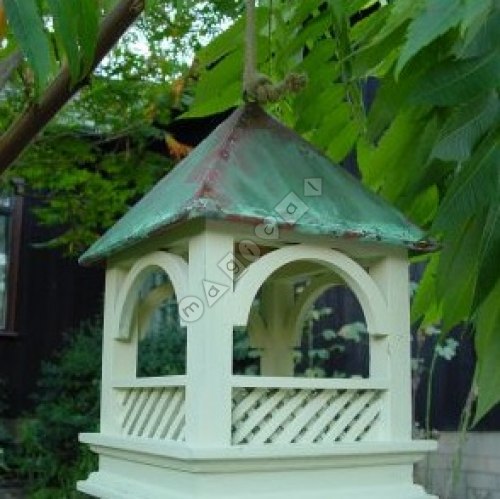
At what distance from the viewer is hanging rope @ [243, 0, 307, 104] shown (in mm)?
1658

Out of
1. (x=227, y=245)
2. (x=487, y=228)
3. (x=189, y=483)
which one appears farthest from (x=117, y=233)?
(x=487, y=228)

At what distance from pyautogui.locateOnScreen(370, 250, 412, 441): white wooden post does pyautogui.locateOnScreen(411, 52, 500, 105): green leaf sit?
20.1 inches

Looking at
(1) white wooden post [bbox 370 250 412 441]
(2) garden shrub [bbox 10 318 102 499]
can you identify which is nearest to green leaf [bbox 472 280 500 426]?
(1) white wooden post [bbox 370 250 412 441]

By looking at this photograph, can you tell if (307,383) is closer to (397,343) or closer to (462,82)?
(397,343)

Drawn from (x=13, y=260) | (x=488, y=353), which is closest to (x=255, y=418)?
(x=488, y=353)

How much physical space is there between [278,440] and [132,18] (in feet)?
3.28

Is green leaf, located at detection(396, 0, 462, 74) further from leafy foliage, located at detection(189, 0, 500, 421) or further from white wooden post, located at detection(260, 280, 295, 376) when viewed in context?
white wooden post, located at detection(260, 280, 295, 376)

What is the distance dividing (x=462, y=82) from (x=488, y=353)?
0.44m

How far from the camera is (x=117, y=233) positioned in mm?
1780

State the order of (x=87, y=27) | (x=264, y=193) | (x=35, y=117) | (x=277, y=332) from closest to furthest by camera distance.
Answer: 1. (x=87, y=27)
2. (x=264, y=193)
3. (x=35, y=117)
4. (x=277, y=332)

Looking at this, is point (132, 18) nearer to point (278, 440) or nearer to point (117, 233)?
point (117, 233)

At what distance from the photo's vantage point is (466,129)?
1.28 m

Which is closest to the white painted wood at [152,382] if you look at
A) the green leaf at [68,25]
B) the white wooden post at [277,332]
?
the white wooden post at [277,332]

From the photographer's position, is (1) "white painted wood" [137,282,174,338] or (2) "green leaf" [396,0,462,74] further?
(1) "white painted wood" [137,282,174,338]
